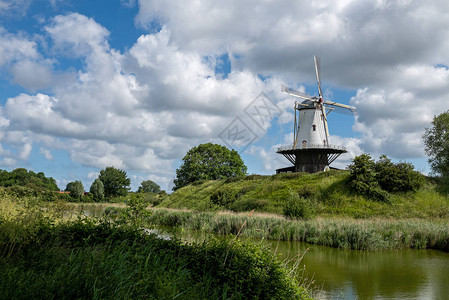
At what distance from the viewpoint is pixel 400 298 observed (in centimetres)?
927

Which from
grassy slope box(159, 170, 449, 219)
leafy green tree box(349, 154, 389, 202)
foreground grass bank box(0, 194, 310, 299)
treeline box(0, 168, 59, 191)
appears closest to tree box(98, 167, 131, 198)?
treeline box(0, 168, 59, 191)

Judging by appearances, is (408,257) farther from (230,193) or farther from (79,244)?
(230,193)

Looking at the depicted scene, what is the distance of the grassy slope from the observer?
2886cm

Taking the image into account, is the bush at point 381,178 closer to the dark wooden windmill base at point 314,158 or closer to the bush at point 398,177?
the bush at point 398,177

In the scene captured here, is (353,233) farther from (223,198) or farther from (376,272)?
(223,198)

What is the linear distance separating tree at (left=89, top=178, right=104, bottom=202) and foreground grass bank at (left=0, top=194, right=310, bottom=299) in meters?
60.3

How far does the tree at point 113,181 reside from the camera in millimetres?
72312

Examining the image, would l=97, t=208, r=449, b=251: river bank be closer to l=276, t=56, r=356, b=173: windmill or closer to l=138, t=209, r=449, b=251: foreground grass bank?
l=138, t=209, r=449, b=251: foreground grass bank

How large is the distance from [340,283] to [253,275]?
19.4 feet

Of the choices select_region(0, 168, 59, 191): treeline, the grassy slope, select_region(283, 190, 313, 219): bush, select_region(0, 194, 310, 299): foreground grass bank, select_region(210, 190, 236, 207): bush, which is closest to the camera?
select_region(0, 194, 310, 299): foreground grass bank

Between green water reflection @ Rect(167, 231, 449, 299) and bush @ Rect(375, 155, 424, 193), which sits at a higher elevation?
bush @ Rect(375, 155, 424, 193)

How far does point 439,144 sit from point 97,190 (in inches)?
2232

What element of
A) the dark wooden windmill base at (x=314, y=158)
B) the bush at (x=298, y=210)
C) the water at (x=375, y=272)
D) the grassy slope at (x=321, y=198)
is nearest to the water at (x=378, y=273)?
the water at (x=375, y=272)

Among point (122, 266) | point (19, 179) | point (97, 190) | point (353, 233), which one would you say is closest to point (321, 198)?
point (353, 233)
